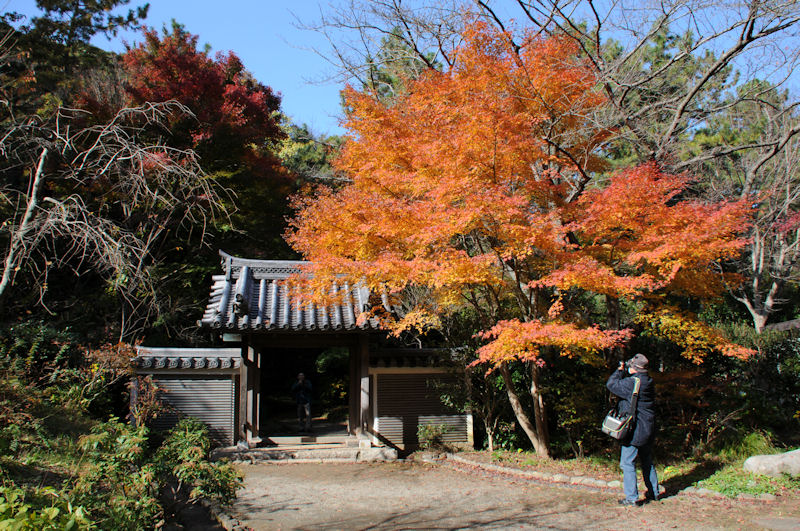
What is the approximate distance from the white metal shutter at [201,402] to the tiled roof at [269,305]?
147cm

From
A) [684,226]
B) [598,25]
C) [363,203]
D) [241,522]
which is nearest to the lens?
[241,522]

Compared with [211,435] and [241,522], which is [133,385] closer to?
[211,435]

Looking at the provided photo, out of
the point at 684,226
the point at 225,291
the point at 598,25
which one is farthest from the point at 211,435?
the point at 598,25

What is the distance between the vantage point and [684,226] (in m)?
8.14

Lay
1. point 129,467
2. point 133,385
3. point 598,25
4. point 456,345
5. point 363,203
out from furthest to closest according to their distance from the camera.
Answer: point 456,345, point 133,385, point 598,25, point 363,203, point 129,467

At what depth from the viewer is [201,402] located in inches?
451

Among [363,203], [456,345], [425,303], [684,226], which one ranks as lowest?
[456,345]

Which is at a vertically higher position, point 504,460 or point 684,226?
point 684,226

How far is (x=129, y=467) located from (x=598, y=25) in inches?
416

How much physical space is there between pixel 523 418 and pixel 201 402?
685 centimetres

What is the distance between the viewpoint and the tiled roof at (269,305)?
1111 centimetres

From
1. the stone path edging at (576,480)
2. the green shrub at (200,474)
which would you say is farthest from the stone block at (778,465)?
the green shrub at (200,474)

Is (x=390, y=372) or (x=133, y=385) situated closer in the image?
(x=133, y=385)

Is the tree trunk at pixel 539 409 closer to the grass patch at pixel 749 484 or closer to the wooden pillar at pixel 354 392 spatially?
the grass patch at pixel 749 484
